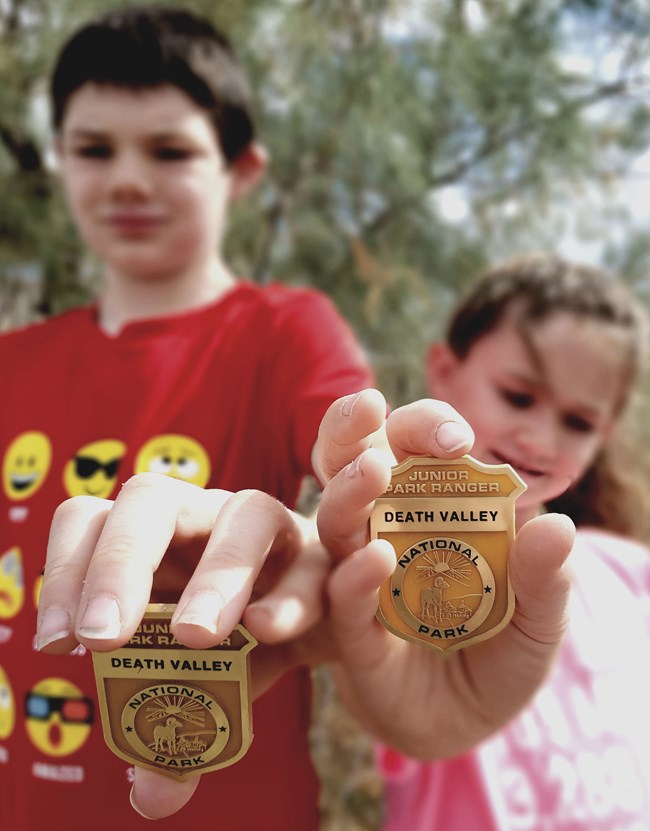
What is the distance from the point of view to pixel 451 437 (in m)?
0.24

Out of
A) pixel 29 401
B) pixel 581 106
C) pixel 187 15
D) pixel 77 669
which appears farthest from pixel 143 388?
pixel 581 106

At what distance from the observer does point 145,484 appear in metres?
0.27

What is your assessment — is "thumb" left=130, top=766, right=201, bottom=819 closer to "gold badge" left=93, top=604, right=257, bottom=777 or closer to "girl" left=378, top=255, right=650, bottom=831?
"gold badge" left=93, top=604, right=257, bottom=777

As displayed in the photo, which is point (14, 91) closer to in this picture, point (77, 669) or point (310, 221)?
point (310, 221)

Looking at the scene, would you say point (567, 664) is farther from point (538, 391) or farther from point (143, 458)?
point (143, 458)

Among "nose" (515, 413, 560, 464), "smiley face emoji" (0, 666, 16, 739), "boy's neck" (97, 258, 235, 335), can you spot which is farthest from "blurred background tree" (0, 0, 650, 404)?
"smiley face emoji" (0, 666, 16, 739)

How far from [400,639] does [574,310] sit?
51cm

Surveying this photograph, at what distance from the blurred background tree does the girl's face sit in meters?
0.17

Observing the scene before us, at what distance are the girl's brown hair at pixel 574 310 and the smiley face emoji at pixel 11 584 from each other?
0.43 m

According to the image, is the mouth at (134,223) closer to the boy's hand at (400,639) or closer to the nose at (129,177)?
the nose at (129,177)

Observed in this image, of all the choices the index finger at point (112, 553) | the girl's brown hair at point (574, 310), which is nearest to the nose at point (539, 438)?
the index finger at point (112, 553)

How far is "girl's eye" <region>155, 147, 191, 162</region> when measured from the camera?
1.95 ft

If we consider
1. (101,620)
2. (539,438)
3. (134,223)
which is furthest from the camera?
(134,223)

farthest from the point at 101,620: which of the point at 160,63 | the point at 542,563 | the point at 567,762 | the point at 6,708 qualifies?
the point at 567,762
